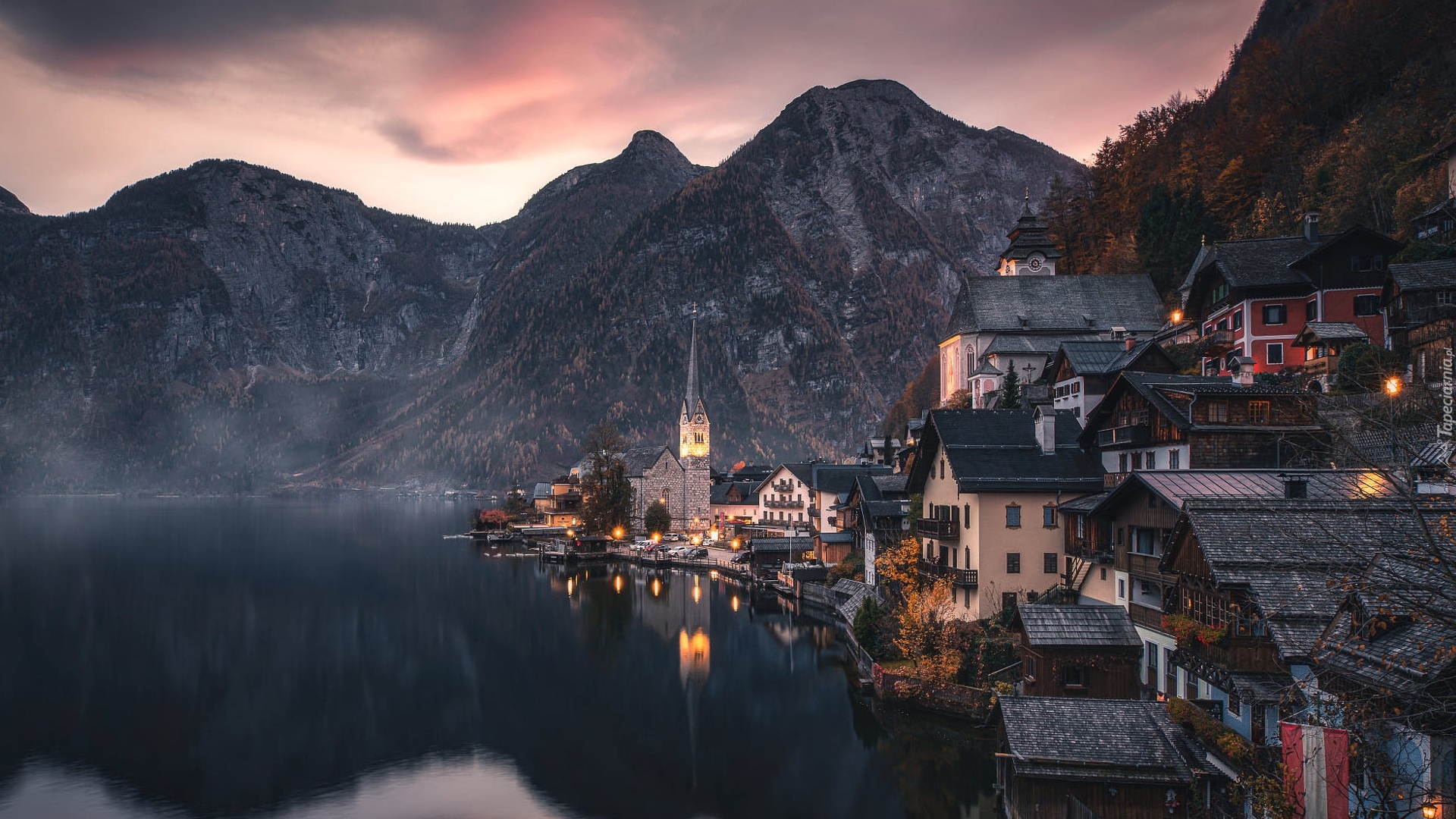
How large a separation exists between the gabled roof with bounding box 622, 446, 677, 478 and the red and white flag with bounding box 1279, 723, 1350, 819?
104 m

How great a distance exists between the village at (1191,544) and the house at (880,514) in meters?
0.18

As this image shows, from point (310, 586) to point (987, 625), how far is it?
67613 millimetres

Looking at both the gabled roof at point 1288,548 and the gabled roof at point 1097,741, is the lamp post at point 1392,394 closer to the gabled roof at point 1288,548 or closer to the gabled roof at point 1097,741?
the gabled roof at point 1288,548

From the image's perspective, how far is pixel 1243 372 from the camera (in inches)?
1457

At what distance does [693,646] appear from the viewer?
5444cm

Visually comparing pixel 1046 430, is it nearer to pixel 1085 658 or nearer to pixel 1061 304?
pixel 1085 658

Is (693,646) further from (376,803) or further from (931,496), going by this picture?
(376,803)

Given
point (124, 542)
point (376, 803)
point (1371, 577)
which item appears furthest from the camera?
point (124, 542)

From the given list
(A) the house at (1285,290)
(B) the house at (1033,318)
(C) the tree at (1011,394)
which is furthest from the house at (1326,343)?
(B) the house at (1033,318)

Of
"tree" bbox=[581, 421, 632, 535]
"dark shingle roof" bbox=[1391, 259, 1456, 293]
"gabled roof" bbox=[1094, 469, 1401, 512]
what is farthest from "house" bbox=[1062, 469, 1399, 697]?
"tree" bbox=[581, 421, 632, 535]

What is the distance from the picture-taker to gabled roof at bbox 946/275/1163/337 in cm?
6900

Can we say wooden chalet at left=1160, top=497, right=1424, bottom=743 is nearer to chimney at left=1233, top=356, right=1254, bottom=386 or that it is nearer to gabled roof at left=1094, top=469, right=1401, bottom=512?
gabled roof at left=1094, top=469, right=1401, bottom=512

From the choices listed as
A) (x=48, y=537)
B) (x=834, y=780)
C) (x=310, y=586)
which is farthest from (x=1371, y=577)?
(x=48, y=537)

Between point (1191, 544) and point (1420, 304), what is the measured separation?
24353mm
